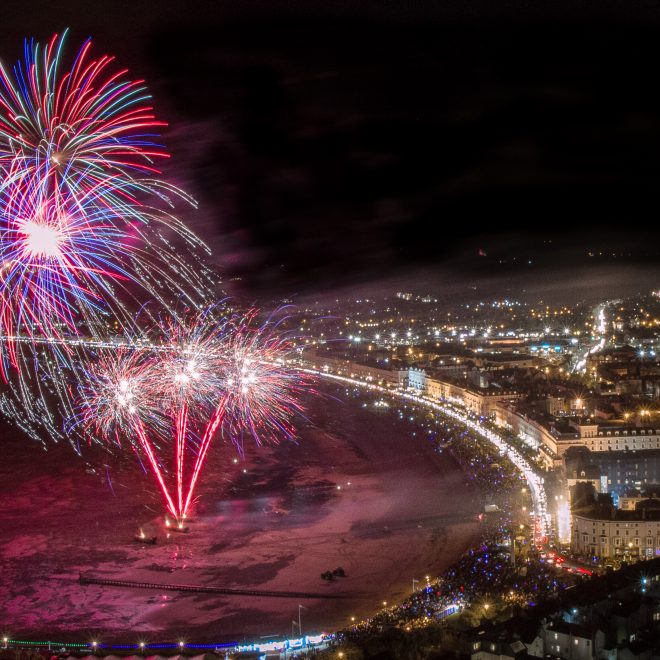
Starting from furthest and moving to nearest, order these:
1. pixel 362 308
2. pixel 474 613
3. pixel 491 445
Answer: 1. pixel 362 308
2. pixel 491 445
3. pixel 474 613

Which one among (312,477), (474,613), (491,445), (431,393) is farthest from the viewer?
(431,393)

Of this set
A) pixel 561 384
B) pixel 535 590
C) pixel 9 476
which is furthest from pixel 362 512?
pixel 561 384

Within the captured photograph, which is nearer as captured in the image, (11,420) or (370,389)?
(11,420)

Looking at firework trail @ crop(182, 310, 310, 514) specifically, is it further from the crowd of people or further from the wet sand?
the crowd of people

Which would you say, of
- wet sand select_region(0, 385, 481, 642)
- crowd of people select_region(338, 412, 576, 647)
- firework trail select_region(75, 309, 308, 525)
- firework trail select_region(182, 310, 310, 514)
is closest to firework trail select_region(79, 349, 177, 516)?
firework trail select_region(75, 309, 308, 525)

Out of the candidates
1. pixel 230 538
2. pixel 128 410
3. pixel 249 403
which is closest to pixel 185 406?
pixel 128 410

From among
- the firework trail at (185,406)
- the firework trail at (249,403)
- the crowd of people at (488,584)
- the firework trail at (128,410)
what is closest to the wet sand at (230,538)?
the crowd of people at (488,584)

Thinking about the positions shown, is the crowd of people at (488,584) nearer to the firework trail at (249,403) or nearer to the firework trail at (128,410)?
the firework trail at (128,410)

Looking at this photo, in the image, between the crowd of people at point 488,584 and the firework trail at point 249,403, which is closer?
the crowd of people at point 488,584

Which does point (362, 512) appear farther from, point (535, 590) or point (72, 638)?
point (72, 638)
